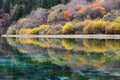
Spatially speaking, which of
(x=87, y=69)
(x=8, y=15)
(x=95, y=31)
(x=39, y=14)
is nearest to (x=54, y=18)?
(x=39, y=14)

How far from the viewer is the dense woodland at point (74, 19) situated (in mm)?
46875

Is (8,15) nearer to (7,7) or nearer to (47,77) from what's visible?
(7,7)

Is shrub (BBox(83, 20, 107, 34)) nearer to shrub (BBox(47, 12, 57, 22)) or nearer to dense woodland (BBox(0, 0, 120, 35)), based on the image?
dense woodland (BBox(0, 0, 120, 35))

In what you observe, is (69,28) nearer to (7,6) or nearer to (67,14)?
(67,14)

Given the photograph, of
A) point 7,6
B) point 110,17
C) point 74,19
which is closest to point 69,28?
point 110,17

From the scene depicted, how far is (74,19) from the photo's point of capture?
60.6 meters

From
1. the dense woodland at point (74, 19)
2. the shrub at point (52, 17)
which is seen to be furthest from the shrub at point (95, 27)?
the shrub at point (52, 17)

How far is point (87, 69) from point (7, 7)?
300 ft

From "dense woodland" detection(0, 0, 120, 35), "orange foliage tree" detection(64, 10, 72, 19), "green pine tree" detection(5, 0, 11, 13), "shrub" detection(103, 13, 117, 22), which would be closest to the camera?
"dense woodland" detection(0, 0, 120, 35)

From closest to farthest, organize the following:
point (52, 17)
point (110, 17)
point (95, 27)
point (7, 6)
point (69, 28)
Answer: point (95, 27) → point (110, 17) → point (69, 28) → point (52, 17) → point (7, 6)

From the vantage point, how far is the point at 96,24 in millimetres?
46500

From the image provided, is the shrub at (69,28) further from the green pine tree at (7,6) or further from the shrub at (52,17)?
the green pine tree at (7,6)

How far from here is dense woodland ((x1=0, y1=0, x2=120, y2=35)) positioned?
4688 centimetres

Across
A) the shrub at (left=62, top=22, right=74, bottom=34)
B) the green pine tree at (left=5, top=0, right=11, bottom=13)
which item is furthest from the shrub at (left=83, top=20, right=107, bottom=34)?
the green pine tree at (left=5, top=0, right=11, bottom=13)
